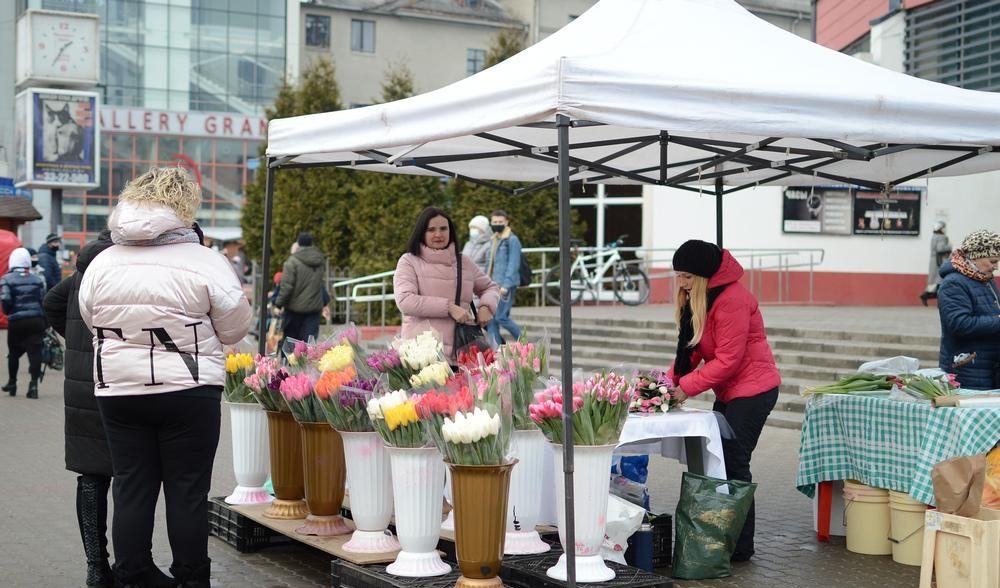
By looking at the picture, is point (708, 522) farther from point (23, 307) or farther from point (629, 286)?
point (629, 286)

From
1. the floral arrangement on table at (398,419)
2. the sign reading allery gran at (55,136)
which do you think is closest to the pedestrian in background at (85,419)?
the floral arrangement on table at (398,419)

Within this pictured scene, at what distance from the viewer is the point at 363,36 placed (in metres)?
49.8

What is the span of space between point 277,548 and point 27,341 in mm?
8316

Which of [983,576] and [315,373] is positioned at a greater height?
[315,373]

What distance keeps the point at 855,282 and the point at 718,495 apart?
16581mm

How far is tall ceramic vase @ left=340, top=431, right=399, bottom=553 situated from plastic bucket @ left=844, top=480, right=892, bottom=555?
270 centimetres

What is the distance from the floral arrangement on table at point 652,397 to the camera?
6281mm

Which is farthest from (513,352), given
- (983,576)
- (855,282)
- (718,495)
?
(855,282)

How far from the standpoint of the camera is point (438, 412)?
5188 millimetres

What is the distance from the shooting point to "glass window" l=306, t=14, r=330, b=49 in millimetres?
50281

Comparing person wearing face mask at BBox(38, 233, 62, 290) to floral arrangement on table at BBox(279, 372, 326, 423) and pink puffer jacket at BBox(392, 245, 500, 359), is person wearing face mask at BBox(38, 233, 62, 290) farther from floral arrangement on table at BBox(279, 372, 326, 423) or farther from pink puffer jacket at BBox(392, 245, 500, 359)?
floral arrangement on table at BBox(279, 372, 326, 423)

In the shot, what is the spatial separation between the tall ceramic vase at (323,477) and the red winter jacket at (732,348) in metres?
1.80

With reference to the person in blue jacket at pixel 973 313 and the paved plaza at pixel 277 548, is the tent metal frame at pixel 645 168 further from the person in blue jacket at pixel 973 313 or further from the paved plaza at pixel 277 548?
the paved plaza at pixel 277 548

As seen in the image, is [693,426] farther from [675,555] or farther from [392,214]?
[392,214]
